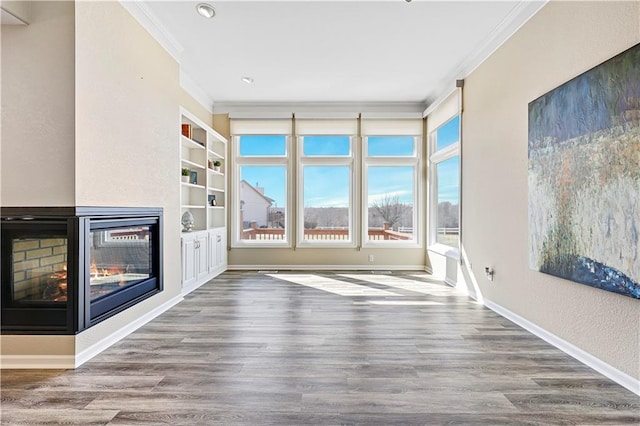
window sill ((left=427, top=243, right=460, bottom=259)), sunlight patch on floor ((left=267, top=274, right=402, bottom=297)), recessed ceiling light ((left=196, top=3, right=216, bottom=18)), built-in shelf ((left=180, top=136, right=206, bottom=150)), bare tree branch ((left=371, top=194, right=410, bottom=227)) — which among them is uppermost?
recessed ceiling light ((left=196, top=3, right=216, bottom=18))

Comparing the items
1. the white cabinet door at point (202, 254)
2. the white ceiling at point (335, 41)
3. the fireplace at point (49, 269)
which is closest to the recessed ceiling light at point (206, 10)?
the white ceiling at point (335, 41)

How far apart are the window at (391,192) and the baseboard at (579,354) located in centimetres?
281

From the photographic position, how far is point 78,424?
1.72 meters

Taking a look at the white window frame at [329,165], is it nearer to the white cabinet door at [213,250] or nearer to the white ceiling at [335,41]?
the white ceiling at [335,41]

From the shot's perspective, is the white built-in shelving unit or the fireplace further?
the white built-in shelving unit

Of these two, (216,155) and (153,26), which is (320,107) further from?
(153,26)

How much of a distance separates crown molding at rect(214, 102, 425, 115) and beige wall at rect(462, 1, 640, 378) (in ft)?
5.50

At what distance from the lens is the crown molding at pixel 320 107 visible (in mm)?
5883

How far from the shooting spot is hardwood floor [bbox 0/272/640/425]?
5.90ft

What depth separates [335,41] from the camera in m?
3.66

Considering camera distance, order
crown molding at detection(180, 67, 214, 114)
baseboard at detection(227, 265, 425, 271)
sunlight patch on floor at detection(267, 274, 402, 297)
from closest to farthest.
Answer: sunlight patch on floor at detection(267, 274, 402, 297) → crown molding at detection(180, 67, 214, 114) → baseboard at detection(227, 265, 425, 271)

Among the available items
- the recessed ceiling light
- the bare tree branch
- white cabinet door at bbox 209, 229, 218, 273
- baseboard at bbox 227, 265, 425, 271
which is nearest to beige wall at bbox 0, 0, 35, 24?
the recessed ceiling light

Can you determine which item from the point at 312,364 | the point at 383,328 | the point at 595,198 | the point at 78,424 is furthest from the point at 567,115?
the point at 78,424

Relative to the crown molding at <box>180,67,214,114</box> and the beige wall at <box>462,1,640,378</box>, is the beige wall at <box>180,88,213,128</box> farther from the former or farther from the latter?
the beige wall at <box>462,1,640,378</box>
